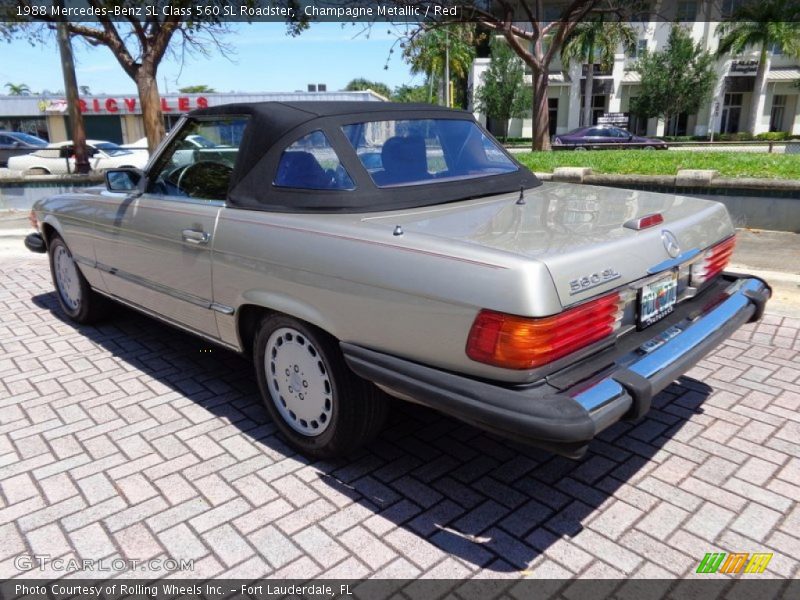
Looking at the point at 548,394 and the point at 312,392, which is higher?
the point at 548,394

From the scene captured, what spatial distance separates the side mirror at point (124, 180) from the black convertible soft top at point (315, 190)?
0.89 metres

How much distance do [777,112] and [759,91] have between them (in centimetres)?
532

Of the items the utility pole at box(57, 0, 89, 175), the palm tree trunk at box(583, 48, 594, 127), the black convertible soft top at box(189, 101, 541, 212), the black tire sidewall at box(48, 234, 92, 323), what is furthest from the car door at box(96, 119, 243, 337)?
the palm tree trunk at box(583, 48, 594, 127)

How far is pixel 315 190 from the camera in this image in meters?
3.15

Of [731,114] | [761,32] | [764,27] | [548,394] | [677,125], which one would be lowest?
[548,394]

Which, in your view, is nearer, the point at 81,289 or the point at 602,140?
the point at 81,289

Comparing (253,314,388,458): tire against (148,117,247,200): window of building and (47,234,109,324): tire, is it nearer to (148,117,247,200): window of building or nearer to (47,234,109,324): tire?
(148,117,247,200): window of building

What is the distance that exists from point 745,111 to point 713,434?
4910cm

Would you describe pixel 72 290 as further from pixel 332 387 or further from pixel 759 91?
pixel 759 91

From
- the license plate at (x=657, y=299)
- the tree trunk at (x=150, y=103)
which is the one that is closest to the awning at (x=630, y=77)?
the tree trunk at (x=150, y=103)

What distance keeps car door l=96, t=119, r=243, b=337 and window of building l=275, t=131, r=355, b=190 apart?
466 millimetres

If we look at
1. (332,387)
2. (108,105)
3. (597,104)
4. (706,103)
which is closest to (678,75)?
(706,103)

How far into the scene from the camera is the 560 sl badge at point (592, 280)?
2380 millimetres

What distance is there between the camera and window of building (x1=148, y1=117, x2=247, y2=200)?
12.0 ft
